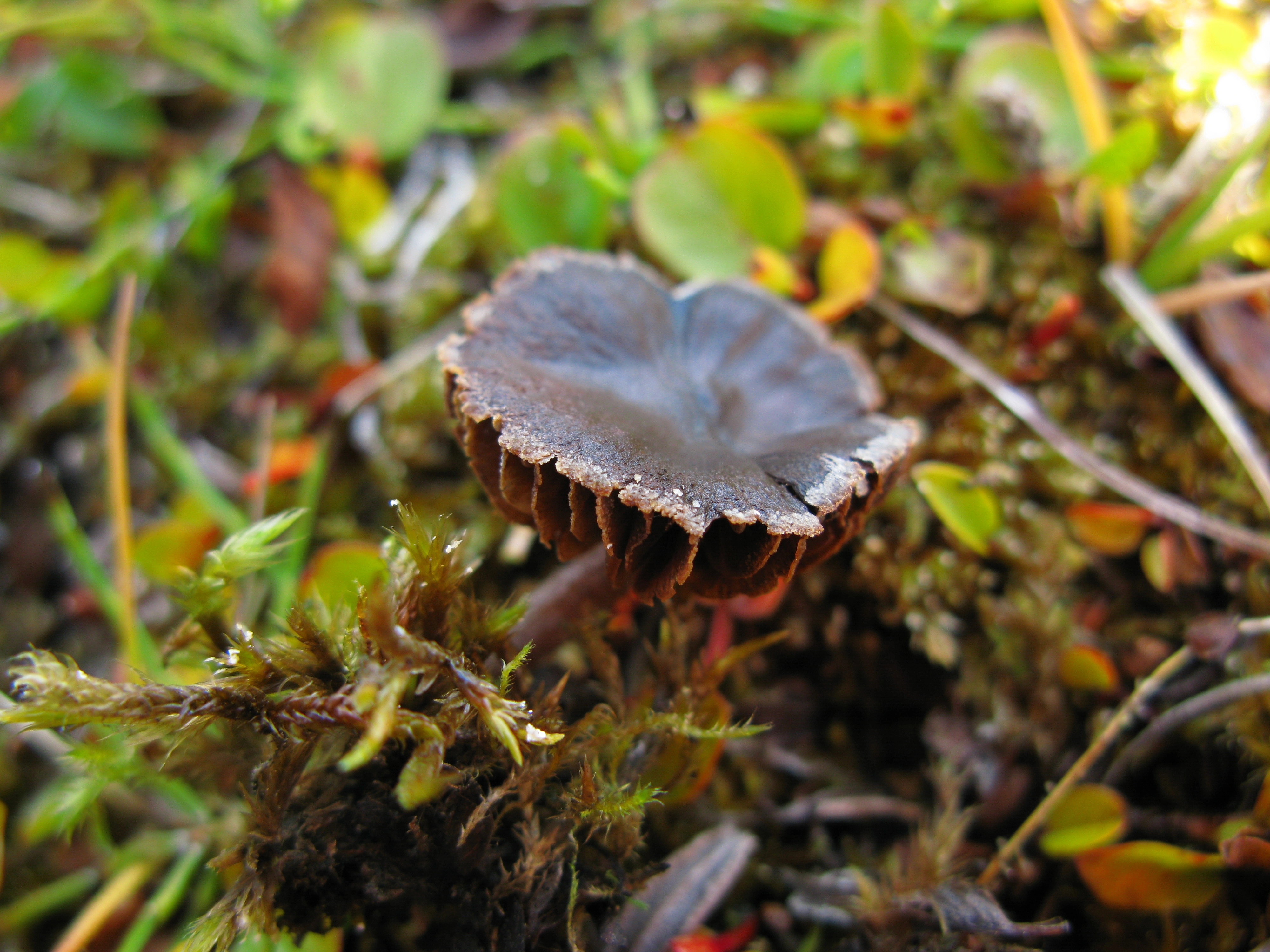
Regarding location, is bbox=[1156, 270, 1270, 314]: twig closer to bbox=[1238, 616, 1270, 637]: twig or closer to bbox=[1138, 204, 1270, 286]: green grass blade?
bbox=[1138, 204, 1270, 286]: green grass blade

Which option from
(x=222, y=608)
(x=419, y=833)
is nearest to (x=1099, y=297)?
(x=419, y=833)

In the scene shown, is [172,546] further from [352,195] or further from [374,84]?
[374,84]

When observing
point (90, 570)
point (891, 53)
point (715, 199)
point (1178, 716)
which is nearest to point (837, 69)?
point (891, 53)

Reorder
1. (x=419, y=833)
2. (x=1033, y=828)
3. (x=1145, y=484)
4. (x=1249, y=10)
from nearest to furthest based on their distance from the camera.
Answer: (x=419, y=833)
(x=1033, y=828)
(x=1145, y=484)
(x=1249, y=10)

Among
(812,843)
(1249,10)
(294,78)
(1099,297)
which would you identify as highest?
(1249,10)

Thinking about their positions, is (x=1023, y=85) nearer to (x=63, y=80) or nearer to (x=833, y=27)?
(x=833, y=27)
